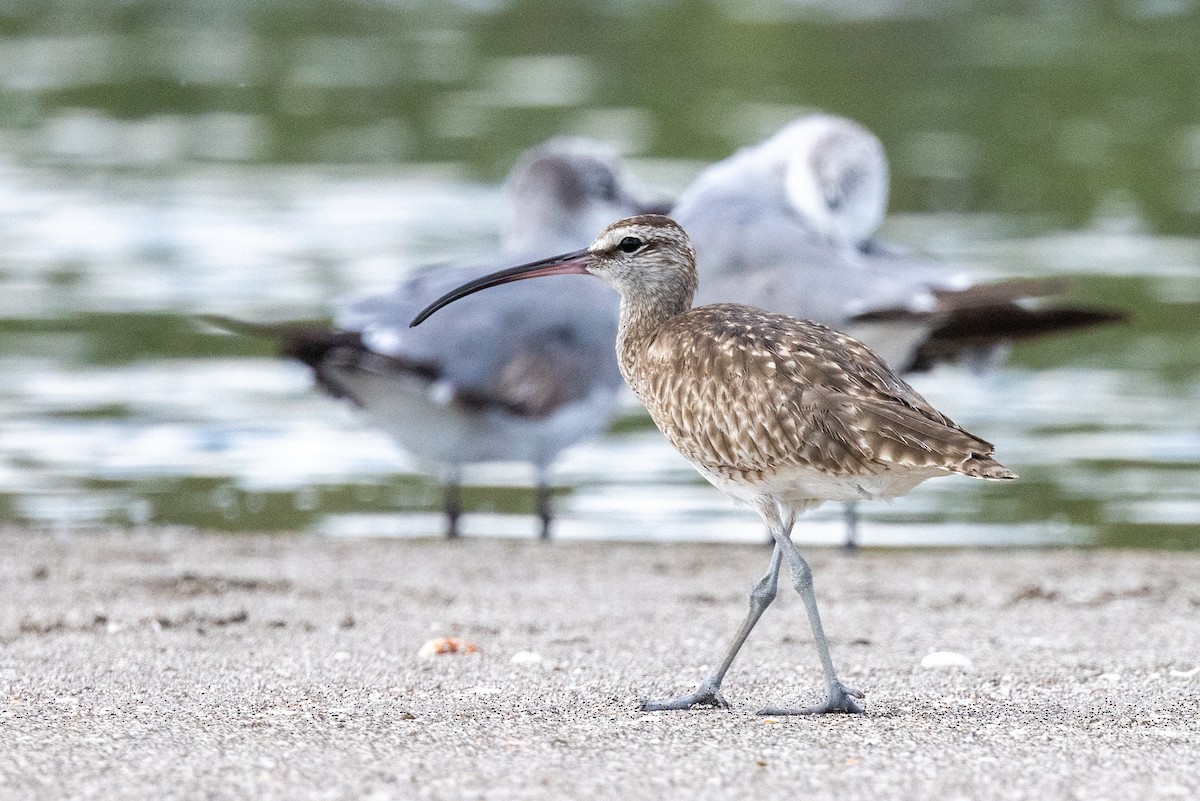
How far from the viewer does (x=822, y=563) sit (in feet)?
27.1

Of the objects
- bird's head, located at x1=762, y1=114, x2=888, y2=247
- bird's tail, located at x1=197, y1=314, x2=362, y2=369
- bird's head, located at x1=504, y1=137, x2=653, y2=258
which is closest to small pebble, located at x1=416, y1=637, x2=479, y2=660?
bird's tail, located at x1=197, y1=314, x2=362, y2=369

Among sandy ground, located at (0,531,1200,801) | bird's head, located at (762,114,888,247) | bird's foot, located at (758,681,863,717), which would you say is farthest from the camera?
bird's head, located at (762,114,888,247)

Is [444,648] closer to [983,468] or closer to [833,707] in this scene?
[833,707]

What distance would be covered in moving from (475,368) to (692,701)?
396 cm

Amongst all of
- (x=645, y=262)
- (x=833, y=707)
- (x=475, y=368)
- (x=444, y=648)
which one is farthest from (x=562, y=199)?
(x=833, y=707)

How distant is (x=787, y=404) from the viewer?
497 centimetres

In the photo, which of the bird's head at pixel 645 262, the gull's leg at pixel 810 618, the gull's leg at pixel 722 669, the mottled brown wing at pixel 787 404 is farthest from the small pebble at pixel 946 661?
the bird's head at pixel 645 262

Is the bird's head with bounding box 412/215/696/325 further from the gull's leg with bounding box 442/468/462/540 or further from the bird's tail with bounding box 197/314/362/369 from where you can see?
the gull's leg with bounding box 442/468/462/540

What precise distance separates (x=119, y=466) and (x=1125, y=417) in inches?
201

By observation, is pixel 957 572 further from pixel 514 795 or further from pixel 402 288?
pixel 514 795

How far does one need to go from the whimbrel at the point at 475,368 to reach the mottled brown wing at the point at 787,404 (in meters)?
3.46

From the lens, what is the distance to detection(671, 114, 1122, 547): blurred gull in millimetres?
8742

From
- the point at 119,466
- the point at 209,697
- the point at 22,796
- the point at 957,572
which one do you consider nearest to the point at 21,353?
the point at 119,466

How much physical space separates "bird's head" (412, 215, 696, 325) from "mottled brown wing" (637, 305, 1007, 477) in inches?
10.9
